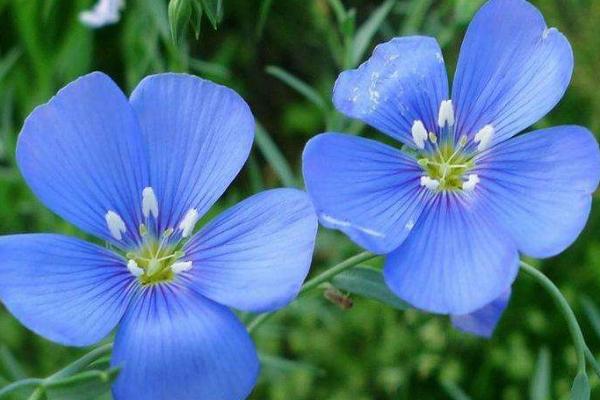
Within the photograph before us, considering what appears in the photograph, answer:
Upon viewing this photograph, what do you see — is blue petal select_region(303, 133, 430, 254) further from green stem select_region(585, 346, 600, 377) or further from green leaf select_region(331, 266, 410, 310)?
green stem select_region(585, 346, 600, 377)

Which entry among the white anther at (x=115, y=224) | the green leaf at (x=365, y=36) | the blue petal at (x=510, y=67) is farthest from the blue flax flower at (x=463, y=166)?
the green leaf at (x=365, y=36)

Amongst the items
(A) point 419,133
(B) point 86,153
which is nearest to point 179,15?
(B) point 86,153

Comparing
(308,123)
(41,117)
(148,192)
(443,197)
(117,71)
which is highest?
(41,117)

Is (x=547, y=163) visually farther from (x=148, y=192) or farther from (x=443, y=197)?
(x=148, y=192)

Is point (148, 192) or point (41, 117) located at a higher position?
point (41, 117)

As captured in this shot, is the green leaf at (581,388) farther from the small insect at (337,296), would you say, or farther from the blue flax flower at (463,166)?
the small insect at (337,296)

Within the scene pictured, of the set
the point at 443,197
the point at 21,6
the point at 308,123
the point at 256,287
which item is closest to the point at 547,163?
the point at 443,197

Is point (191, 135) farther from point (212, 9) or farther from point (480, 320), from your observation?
point (480, 320)
